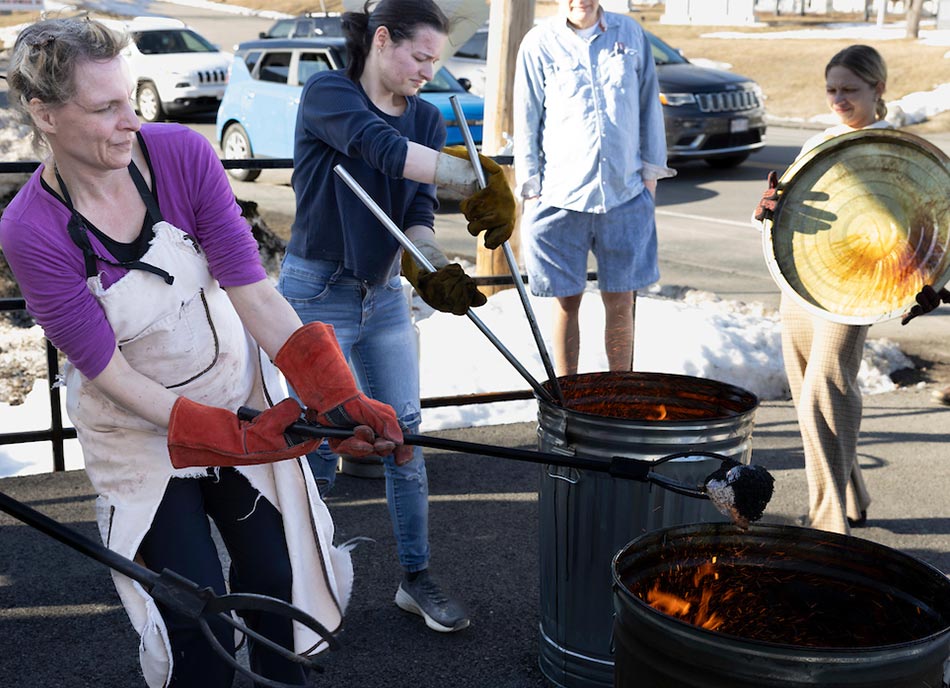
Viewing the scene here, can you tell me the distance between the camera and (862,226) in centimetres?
379

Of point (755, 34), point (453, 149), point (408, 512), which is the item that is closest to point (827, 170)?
point (453, 149)

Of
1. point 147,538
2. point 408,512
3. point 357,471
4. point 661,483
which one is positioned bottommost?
point 357,471

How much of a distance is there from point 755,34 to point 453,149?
40.5 m

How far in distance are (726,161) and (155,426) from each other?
14.1m

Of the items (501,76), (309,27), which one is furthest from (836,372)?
(309,27)

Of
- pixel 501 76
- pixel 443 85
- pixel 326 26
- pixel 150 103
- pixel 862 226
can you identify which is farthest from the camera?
pixel 150 103

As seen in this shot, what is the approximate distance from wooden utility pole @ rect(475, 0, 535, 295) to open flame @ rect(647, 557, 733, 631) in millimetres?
4447

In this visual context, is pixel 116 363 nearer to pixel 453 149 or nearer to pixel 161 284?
pixel 161 284

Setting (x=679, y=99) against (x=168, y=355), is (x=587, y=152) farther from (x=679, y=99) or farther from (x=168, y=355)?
(x=679, y=99)

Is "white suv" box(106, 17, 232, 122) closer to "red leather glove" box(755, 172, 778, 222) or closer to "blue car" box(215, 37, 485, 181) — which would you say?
"blue car" box(215, 37, 485, 181)

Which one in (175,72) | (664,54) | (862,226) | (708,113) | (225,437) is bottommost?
(708,113)

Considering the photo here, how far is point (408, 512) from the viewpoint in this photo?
12.0 feet

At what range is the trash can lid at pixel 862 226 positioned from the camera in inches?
Result: 145

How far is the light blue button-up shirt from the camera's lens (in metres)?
4.95
